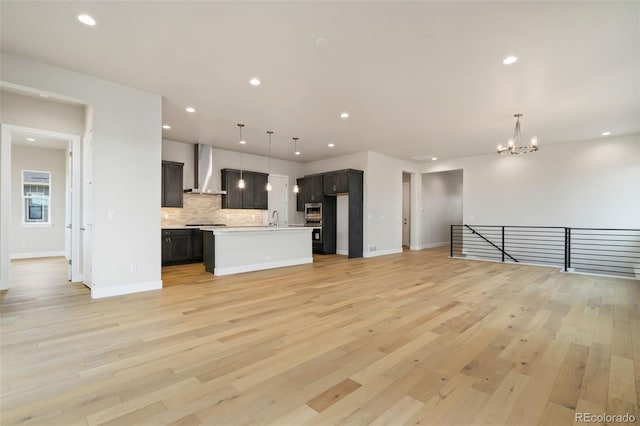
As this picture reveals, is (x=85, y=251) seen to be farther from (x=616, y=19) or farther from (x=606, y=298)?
(x=606, y=298)

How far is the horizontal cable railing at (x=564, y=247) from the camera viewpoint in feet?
21.8

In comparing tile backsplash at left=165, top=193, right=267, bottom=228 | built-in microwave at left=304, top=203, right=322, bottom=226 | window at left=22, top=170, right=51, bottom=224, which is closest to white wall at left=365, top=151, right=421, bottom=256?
built-in microwave at left=304, top=203, right=322, bottom=226

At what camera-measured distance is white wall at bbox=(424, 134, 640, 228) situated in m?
6.76

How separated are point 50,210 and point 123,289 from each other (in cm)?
633

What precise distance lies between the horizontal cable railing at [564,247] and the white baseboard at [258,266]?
5.21 m

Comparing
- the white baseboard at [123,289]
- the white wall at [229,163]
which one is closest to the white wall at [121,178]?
the white baseboard at [123,289]

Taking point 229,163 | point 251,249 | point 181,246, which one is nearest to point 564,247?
point 251,249

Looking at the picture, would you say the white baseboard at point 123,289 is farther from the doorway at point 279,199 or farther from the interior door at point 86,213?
the doorway at point 279,199

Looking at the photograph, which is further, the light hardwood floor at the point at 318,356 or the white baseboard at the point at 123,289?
the white baseboard at the point at 123,289

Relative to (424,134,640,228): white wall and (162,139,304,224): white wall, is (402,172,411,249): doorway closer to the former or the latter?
(424,134,640,228): white wall

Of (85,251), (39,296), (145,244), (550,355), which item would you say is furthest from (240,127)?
(550,355)

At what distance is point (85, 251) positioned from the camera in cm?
490

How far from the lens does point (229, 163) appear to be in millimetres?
8484

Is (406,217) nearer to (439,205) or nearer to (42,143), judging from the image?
(439,205)
